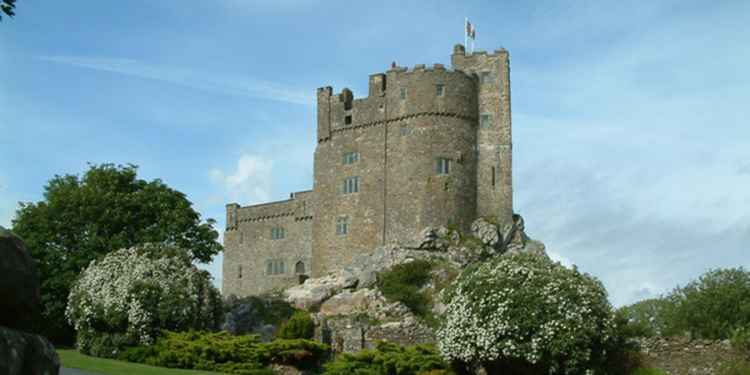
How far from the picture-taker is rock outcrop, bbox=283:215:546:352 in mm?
55156

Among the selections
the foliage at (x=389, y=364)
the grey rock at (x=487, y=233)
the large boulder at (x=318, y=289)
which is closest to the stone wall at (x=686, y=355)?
the foliage at (x=389, y=364)

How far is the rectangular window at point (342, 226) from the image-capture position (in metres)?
64.1

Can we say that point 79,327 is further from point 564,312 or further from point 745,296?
point 745,296

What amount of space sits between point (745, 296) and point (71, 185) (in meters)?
38.4

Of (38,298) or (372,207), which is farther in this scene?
(372,207)

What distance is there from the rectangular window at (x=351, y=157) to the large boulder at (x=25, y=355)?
5690 cm

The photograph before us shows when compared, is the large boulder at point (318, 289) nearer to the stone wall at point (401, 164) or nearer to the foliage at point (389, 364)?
the stone wall at point (401, 164)

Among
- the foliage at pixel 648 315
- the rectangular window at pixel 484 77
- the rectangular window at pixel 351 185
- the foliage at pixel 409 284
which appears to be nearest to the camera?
the foliage at pixel 648 315

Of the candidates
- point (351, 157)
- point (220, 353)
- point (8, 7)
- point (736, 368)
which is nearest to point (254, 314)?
point (351, 157)

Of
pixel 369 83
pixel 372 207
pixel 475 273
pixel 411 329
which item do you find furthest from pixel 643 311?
pixel 475 273

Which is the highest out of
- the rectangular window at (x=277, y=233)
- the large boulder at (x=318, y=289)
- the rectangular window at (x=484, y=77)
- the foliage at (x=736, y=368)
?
the rectangular window at (x=484, y=77)

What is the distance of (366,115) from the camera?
65125mm

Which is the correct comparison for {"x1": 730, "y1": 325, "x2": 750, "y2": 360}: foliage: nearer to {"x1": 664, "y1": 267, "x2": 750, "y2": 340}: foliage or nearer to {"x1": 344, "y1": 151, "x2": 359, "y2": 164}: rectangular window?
{"x1": 664, "y1": 267, "x2": 750, "y2": 340}: foliage

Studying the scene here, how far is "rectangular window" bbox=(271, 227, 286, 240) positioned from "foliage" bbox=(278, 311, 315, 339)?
87.8ft
